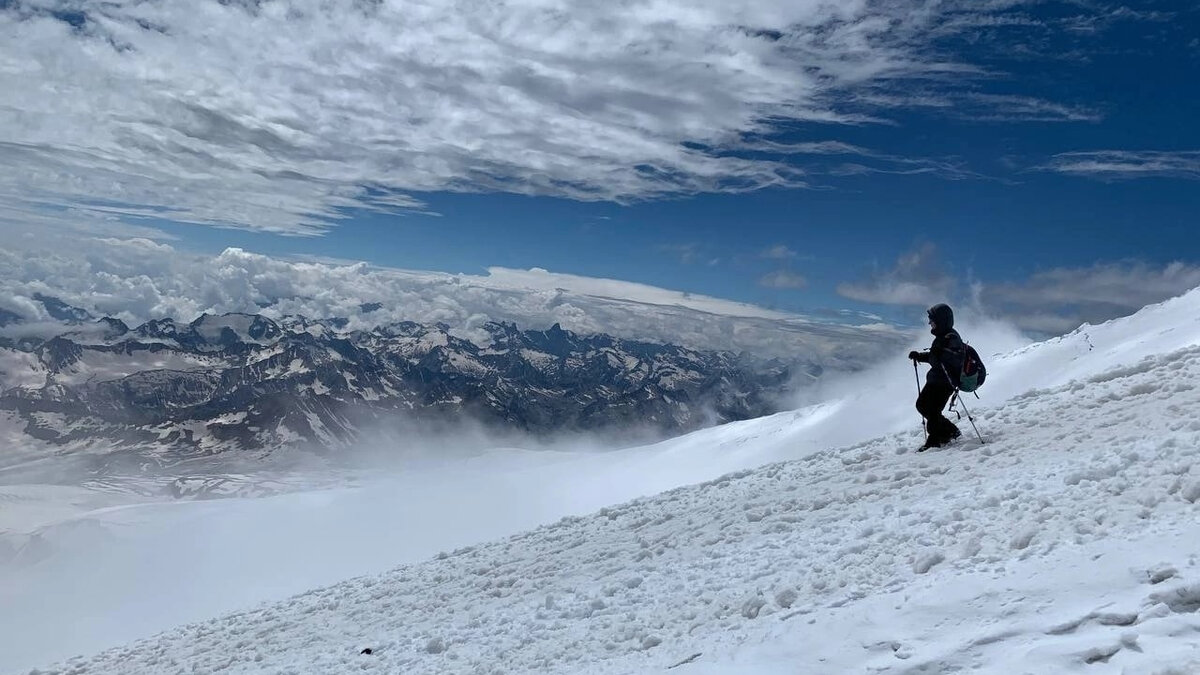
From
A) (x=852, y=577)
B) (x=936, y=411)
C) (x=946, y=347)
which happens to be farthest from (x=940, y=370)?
(x=852, y=577)

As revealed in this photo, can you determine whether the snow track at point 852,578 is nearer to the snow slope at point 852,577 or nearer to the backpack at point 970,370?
the snow slope at point 852,577

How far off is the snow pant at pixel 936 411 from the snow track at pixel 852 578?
2.21 ft

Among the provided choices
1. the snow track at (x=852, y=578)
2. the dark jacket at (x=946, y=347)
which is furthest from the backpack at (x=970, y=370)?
the snow track at (x=852, y=578)

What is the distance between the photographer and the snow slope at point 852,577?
25.3 ft

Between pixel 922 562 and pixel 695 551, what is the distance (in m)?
5.67

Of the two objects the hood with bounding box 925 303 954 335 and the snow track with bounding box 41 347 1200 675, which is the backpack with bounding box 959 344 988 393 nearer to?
the hood with bounding box 925 303 954 335

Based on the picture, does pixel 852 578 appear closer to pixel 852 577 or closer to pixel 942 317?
pixel 852 577

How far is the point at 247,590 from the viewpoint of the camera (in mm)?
66250

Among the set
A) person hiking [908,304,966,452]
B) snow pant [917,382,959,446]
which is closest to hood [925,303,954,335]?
person hiking [908,304,966,452]

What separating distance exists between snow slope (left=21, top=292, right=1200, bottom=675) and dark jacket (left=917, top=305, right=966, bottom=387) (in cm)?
161

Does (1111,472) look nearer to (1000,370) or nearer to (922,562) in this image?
(922,562)

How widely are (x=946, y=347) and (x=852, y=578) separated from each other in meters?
7.78

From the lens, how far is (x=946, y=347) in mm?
16359

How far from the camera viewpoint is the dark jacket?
16.2 m
